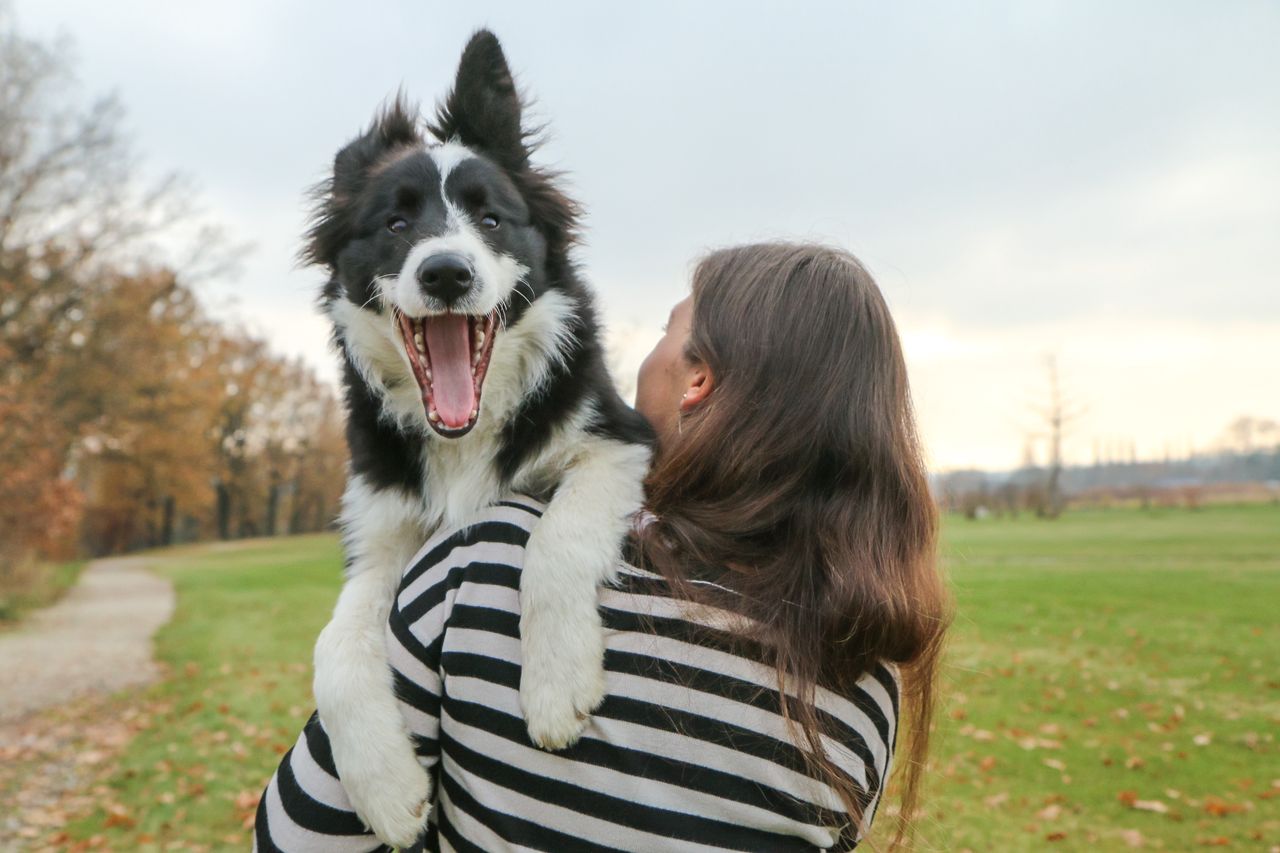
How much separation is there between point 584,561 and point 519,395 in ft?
2.84

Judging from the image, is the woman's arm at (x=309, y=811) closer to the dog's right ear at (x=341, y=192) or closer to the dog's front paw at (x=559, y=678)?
the dog's front paw at (x=559, y=678)

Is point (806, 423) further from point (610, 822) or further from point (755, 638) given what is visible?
point (610, 822)

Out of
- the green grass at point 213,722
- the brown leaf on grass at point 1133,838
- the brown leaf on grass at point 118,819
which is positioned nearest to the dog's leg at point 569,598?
the green grass at point 213,722

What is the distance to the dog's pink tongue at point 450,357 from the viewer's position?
102 inches

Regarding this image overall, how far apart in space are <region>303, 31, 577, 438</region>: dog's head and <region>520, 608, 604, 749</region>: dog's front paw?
2.59 ft

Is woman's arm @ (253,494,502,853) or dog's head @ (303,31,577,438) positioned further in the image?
dog's head @ (303,31,577,438)

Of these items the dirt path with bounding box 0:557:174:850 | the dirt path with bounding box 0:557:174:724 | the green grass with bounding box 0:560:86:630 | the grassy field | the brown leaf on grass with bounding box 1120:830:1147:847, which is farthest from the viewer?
the green grass with bounding box 0:560:86:630

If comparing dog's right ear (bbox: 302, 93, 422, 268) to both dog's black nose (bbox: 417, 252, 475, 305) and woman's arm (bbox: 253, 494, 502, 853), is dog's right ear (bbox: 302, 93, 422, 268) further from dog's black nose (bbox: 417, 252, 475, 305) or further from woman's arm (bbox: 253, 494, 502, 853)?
woman's arm (bbox: 253, 494, 502, 853)

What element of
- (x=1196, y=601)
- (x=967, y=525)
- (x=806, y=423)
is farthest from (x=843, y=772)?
(x=967, y=525)

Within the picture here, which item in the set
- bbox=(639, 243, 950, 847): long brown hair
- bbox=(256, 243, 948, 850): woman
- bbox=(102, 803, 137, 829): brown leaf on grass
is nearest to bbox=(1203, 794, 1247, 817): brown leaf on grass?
bbox=(639, 243, 950, 847): long brown hair

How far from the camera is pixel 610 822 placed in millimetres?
1565

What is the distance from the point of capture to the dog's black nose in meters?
2.52

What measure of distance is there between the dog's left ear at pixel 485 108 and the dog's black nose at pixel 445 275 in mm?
660

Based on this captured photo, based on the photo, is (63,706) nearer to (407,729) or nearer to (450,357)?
(450,357)
